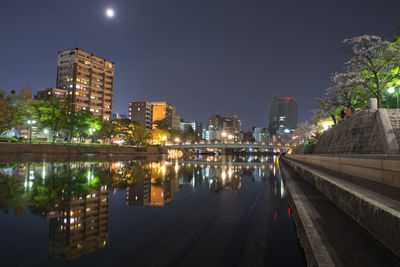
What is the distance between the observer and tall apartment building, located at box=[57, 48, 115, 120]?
10606 centimetres

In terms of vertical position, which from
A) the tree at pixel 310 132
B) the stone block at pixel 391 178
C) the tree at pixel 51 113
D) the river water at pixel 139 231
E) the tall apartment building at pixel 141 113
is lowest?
the river water at pixel 139 231

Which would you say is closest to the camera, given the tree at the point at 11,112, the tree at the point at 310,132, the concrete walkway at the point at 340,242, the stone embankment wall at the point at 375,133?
the concrete walkway at the point at 340,242

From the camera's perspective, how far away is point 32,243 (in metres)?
4.04

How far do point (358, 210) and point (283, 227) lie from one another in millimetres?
1767

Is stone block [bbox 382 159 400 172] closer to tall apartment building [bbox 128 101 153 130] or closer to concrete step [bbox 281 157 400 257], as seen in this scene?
concrete step [bbox 281 157 400 257]

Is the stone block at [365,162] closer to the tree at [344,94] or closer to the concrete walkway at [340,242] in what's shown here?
the concrete walkway at [340,242]

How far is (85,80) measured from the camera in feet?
361

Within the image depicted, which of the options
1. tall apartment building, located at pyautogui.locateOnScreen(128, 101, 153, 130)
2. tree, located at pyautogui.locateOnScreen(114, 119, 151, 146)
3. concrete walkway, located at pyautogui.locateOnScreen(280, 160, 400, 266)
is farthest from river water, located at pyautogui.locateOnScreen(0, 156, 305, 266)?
tall apartment building, located at pyautogui.locateOnScreen(128, 101, 153, 130)

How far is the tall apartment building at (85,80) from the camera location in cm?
10606

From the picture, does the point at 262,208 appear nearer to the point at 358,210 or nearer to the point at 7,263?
the point at 358,210

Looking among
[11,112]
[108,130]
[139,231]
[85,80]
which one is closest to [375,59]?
[139,231]

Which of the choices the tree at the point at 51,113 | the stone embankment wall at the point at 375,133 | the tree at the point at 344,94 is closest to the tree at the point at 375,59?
the tree at the point at 344,94

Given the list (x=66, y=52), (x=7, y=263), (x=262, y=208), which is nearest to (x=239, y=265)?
(x=7, y=263)

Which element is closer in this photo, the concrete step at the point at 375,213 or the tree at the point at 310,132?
the concrete step at the point at 375,213
